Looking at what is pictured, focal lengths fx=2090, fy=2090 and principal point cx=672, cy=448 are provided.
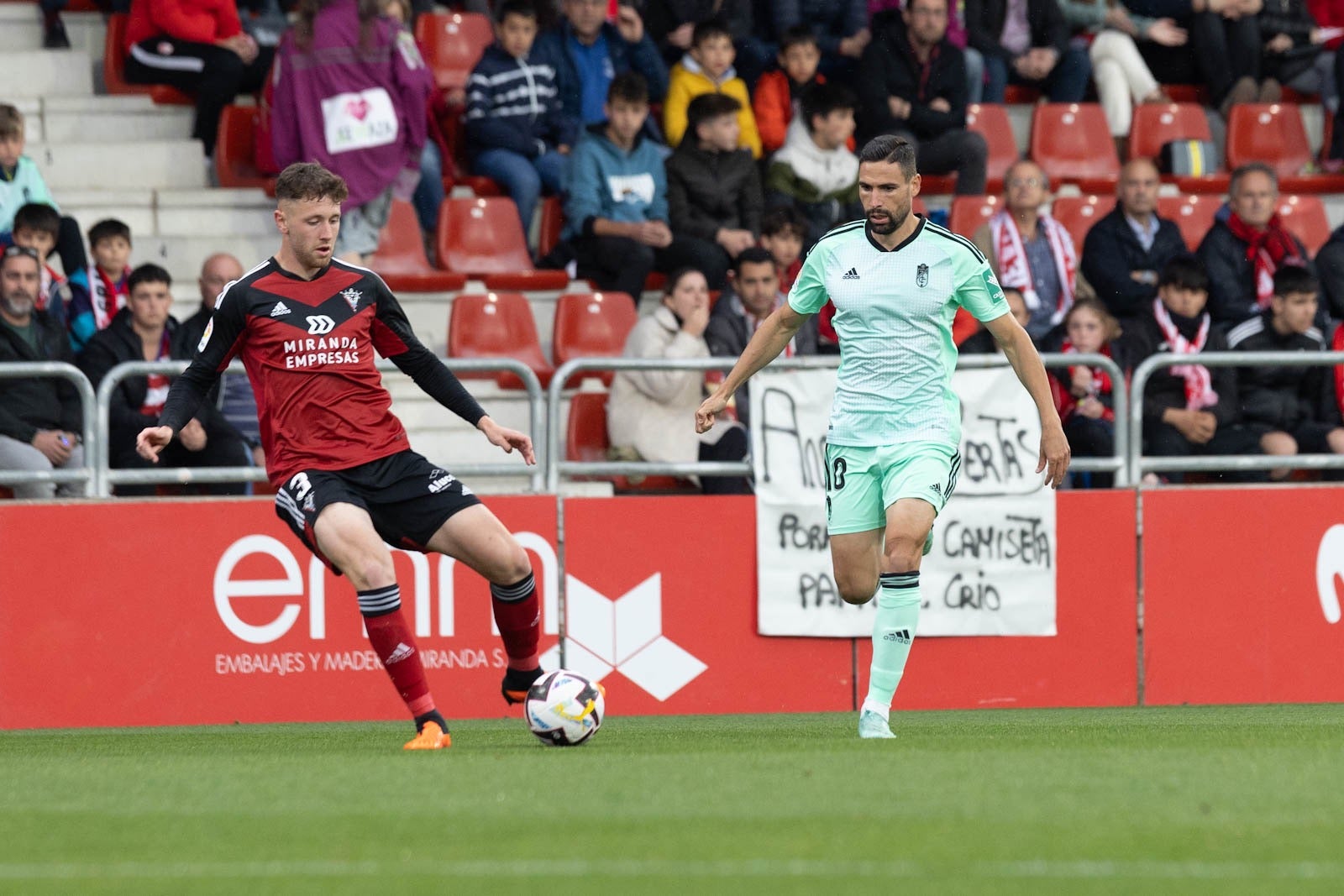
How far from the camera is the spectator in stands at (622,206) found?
44.2 feet

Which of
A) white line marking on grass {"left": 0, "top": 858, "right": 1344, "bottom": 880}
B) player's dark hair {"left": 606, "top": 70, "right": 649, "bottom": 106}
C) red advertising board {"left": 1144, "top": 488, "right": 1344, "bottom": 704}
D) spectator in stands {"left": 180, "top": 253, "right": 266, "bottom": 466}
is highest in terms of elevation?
player's dark hair {"left": 606, "top": 70, "right": 649, "bottom": 106}

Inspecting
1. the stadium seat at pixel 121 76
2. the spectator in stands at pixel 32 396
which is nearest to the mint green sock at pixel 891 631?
the spectator in stands at pixel 32 396

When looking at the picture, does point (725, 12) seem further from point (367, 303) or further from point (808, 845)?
point (808, 845)

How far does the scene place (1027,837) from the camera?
198 inches

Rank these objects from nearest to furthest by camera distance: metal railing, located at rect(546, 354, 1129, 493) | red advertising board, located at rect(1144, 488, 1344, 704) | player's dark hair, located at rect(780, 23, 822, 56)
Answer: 1. metal railing, located at rect(546, 354, 1129, 493)
2. red advertising board, located at rect(1144, 488, 1344, 704)
3. player's dark hair, located at rect(780, 23, 822, 56)

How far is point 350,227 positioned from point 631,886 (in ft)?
30.9

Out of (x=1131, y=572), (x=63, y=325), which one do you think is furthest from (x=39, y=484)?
(x=1131, y=572)

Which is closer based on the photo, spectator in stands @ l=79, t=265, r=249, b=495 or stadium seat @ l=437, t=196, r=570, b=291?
spectator in stands @ l=79, t=265, r=249, b=495

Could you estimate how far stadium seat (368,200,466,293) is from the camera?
1348cm

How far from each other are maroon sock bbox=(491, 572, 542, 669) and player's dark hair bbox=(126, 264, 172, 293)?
401cm

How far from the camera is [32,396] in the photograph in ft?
35.2

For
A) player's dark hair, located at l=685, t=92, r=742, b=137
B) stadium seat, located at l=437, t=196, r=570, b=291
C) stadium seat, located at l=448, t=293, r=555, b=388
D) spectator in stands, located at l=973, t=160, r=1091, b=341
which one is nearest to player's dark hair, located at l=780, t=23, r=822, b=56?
player's dark hair, located at l=685, t=92, r=742, b=137

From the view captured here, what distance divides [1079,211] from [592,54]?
143 inches

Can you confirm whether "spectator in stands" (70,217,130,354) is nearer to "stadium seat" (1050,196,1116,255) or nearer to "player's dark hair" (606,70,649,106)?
"player's dark hair" (606,70,649,106)
